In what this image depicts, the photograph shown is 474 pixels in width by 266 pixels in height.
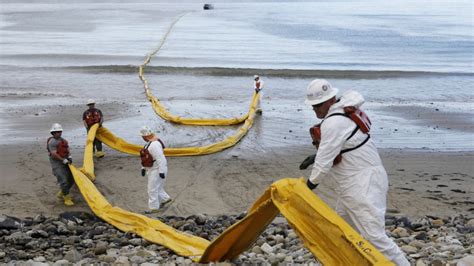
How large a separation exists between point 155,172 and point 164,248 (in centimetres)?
312

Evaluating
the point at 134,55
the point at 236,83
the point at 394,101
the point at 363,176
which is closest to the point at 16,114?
the point at 236,83

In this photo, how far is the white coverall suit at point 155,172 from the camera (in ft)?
38.9

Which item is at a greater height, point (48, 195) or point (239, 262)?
point (239, 262)

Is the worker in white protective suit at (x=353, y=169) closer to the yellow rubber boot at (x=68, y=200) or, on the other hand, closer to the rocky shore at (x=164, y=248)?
the rocky shore at (x=164, y=248)

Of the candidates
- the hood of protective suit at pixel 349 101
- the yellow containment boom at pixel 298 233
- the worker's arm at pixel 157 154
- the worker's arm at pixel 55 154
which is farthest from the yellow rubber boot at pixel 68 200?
the hood of protective suit at pixel 349 101

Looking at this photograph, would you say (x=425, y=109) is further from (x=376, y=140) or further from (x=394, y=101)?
(x=376, y=140)

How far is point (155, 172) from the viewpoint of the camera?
12.0 meters

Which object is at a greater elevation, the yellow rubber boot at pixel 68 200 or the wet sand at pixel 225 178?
the yellow rubber boot at pixel 68 200

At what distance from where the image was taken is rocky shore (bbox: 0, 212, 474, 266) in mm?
8023

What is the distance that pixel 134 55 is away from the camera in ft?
132

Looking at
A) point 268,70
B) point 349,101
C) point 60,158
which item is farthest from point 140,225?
point 268,70

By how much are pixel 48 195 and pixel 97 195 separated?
145 cm

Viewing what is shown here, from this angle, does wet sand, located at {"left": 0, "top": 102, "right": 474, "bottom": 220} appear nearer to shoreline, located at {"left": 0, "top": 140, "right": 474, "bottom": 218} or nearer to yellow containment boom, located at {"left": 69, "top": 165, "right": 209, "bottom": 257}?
shoreline, located at {"left": 0, "top": 140, "right": 474, "bottom": 218}

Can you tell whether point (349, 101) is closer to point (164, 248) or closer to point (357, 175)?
point (357, 175)
